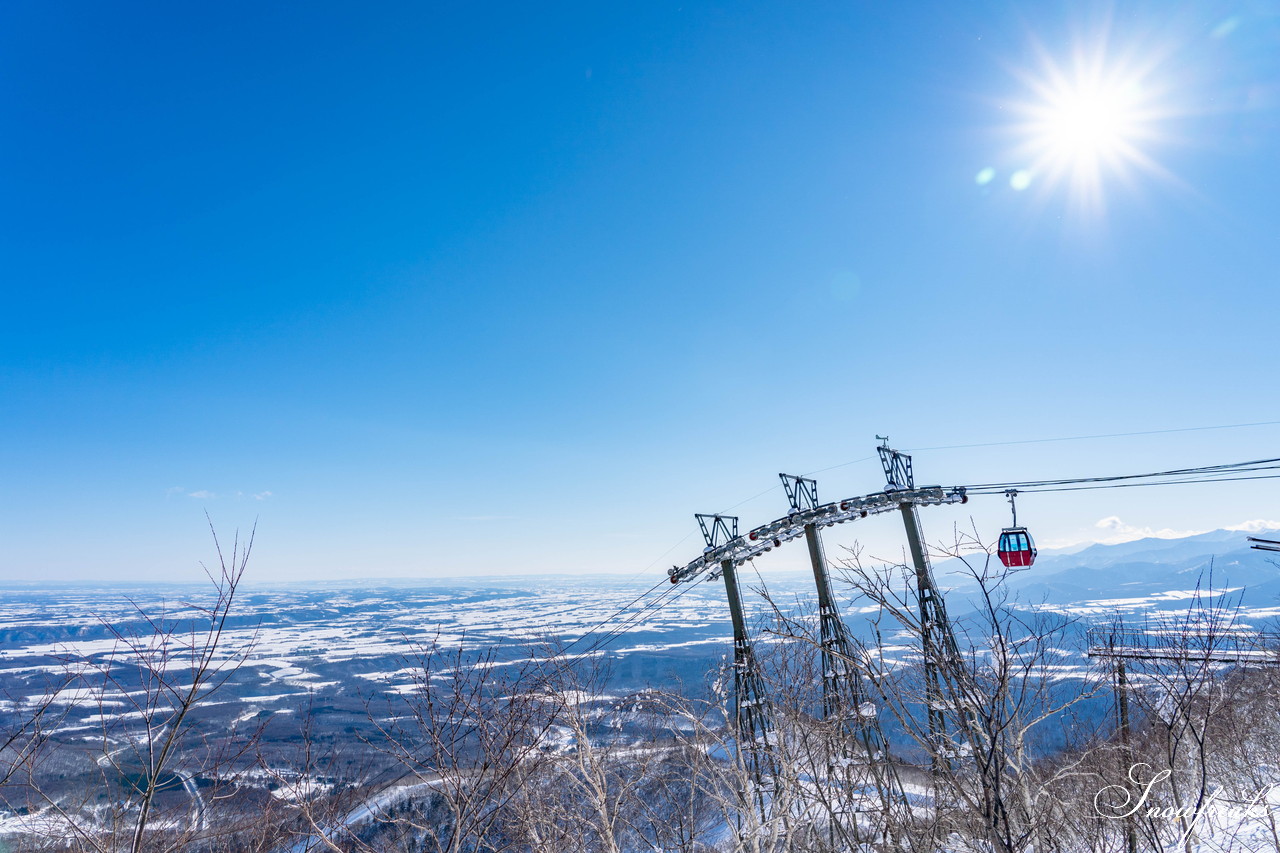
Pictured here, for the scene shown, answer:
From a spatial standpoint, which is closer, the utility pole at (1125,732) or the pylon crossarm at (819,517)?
the utility pole at (1125,732)

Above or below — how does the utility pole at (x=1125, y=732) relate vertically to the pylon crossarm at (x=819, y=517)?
below

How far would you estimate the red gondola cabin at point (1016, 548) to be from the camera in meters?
13.5

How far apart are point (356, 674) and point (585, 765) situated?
437 ft

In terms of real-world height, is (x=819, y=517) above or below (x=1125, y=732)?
above

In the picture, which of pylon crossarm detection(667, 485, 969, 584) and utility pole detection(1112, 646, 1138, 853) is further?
pylon crossarm detection(667, 485, 969, 584)

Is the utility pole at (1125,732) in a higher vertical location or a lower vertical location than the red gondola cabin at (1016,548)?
lower

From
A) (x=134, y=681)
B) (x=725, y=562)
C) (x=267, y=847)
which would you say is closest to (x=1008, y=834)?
(x=267, y=847)

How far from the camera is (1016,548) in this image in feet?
45.5

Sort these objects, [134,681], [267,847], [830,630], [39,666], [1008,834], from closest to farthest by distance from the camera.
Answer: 1. [1008,834]
2. [267,847]
3. [830,630]
4. [134,681]
5. [39,666]

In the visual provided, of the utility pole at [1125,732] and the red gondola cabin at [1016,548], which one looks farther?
the red gondola cabin at [1016,548]

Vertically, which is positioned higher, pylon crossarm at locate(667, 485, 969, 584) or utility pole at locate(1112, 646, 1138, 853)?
pylon crossarm at locate(667, 485, 969, 584)

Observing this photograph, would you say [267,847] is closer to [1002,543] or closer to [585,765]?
[585,765]

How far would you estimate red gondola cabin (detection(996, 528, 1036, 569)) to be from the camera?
13.5 meters

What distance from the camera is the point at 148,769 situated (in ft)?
15.1
